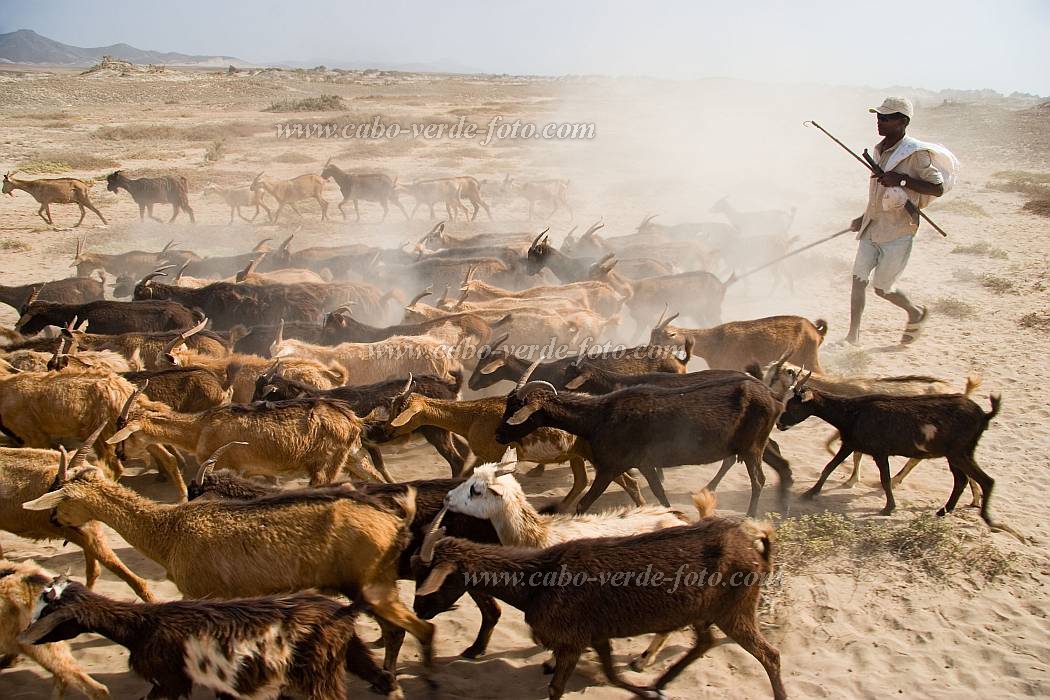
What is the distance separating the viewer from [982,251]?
16.6 metres

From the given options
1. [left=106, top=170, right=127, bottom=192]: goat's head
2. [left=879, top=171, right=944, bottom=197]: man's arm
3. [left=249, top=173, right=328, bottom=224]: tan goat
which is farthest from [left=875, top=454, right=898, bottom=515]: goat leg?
[left=106, top=170, right=127, bottom=192]: goat's head

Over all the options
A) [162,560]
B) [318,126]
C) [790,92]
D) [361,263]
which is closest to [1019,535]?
[162,560]

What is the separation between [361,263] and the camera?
43.5ft

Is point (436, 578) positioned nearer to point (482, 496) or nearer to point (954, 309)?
point (482, 496)

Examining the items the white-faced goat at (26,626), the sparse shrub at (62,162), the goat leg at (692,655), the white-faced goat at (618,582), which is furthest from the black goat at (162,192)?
the goat leg at (692,655)

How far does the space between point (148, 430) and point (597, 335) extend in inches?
228

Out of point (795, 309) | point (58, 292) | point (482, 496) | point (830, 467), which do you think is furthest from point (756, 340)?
point (58, 292)

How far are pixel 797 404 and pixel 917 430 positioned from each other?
101 cm

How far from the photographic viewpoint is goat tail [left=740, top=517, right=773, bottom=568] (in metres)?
4.54

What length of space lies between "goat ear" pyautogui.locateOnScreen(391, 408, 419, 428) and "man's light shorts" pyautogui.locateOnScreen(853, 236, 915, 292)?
6834 millimetres

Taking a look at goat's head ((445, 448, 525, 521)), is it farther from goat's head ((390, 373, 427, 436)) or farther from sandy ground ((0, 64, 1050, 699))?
goat's head ((390, 373, 427, 436))

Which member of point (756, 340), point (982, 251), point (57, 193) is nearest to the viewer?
point (756, 340)

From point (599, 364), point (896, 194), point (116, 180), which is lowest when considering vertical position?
point (599, 364)

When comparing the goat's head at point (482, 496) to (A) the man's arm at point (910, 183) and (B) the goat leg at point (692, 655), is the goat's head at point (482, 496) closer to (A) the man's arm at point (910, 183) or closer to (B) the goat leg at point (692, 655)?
(B) the goat leg at point (692, 655)
